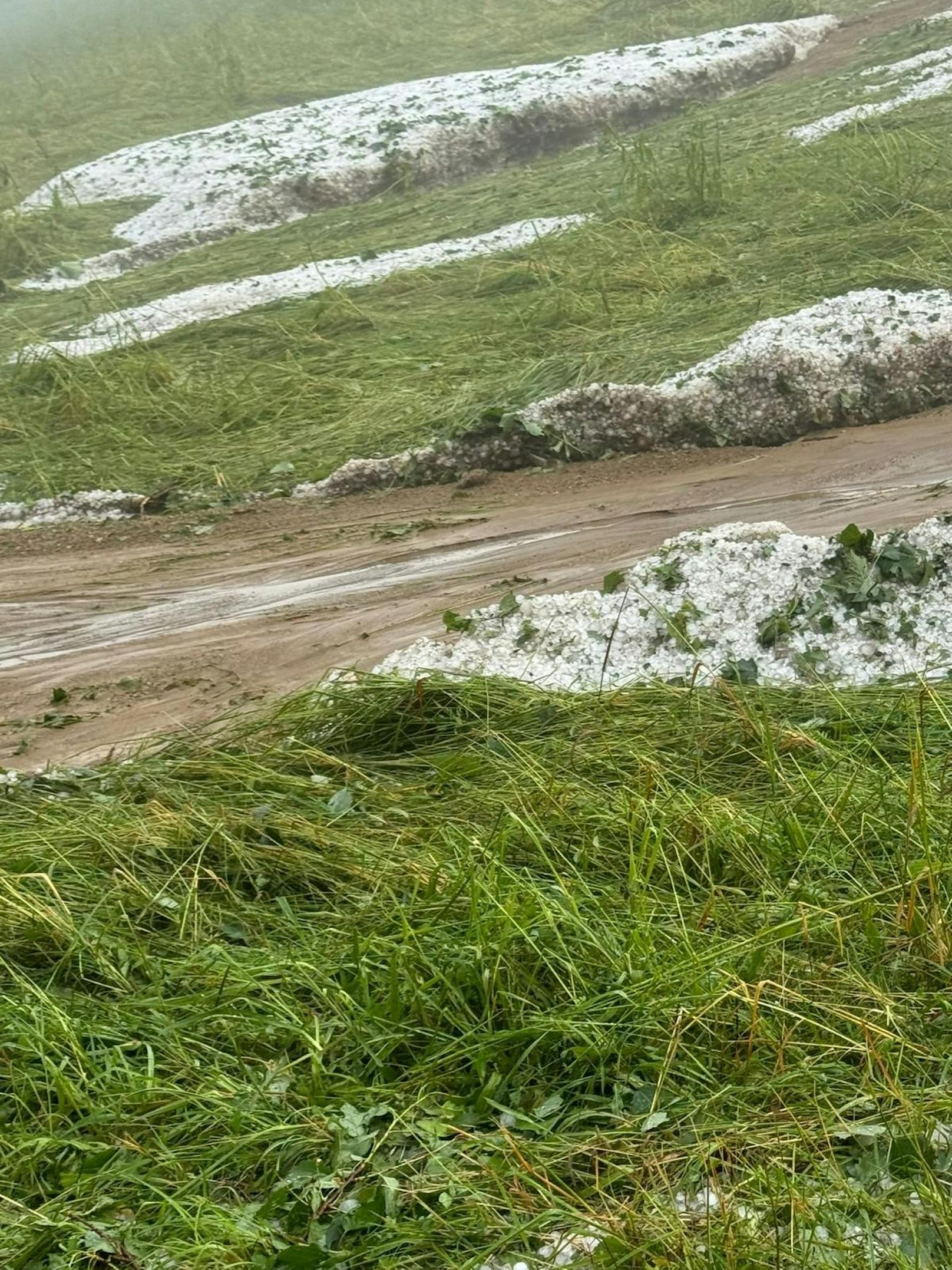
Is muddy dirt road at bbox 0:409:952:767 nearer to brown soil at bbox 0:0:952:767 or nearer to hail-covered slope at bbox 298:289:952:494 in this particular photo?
brown soil at bbox 0:0:952:767

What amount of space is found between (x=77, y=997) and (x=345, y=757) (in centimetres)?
130

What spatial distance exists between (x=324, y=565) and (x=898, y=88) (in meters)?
7.45

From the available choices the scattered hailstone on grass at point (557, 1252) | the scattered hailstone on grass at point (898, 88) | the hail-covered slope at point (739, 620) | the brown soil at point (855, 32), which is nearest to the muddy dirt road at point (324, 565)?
the hail-covered slope at point (739, 620)

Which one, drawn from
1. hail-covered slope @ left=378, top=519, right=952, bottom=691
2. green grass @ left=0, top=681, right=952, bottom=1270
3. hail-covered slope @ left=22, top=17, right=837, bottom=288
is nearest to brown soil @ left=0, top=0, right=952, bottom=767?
hail-covered slope @ left=378, top=519, right=952, bottom=691

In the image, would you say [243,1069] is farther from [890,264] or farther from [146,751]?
[890,264]

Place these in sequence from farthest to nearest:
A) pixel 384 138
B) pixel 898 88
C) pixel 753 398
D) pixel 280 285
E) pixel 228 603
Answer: pixel 384 138 < pixel 898 88 < pixel 280 285 < pixel 753 398 < pixel 228 603

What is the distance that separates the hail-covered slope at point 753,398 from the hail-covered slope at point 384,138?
5844 mm

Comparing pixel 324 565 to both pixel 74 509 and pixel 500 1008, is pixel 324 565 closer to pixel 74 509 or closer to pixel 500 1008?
pixel 74 509

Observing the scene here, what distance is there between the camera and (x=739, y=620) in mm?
4371

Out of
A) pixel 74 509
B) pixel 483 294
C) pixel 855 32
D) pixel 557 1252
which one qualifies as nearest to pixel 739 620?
pixel 557 1252

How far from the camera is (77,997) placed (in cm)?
264

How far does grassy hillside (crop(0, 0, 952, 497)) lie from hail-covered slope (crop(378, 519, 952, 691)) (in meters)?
1.84

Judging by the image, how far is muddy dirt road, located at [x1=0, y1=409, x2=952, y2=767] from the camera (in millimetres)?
4777

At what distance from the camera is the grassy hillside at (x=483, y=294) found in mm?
6555
